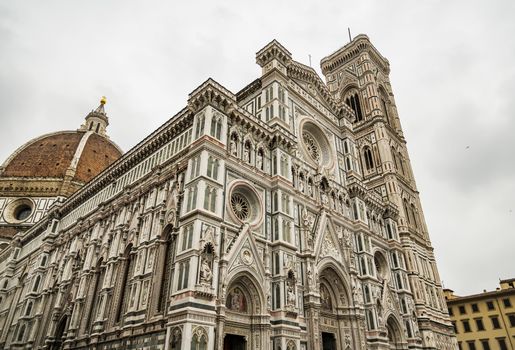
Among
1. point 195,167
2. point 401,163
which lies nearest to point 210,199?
point 195,167

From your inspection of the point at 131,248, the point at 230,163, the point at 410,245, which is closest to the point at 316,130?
the point at 230,163

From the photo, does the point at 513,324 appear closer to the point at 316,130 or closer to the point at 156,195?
the point at 316,130

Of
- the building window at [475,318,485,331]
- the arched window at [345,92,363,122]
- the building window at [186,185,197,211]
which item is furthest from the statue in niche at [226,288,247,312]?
the building window at [475,318,485,331]

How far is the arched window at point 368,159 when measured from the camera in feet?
140

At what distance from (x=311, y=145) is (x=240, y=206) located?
12.4 meters

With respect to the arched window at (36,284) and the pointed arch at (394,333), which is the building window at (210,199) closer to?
the pointed arch at (394,333)

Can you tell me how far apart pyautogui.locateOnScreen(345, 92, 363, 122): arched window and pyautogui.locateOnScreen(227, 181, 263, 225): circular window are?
3080cm

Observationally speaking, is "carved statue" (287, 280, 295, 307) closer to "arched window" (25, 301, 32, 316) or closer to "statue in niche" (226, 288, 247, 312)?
"statue in niche" (226, 288, 247, 312)

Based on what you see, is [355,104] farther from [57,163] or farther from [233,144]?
[57,163]

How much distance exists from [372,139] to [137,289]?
3393 cm

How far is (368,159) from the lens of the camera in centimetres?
4350

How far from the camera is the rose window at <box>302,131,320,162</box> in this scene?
97.9 feet

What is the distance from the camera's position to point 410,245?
35.3 m

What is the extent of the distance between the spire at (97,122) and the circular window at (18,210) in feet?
76.6
